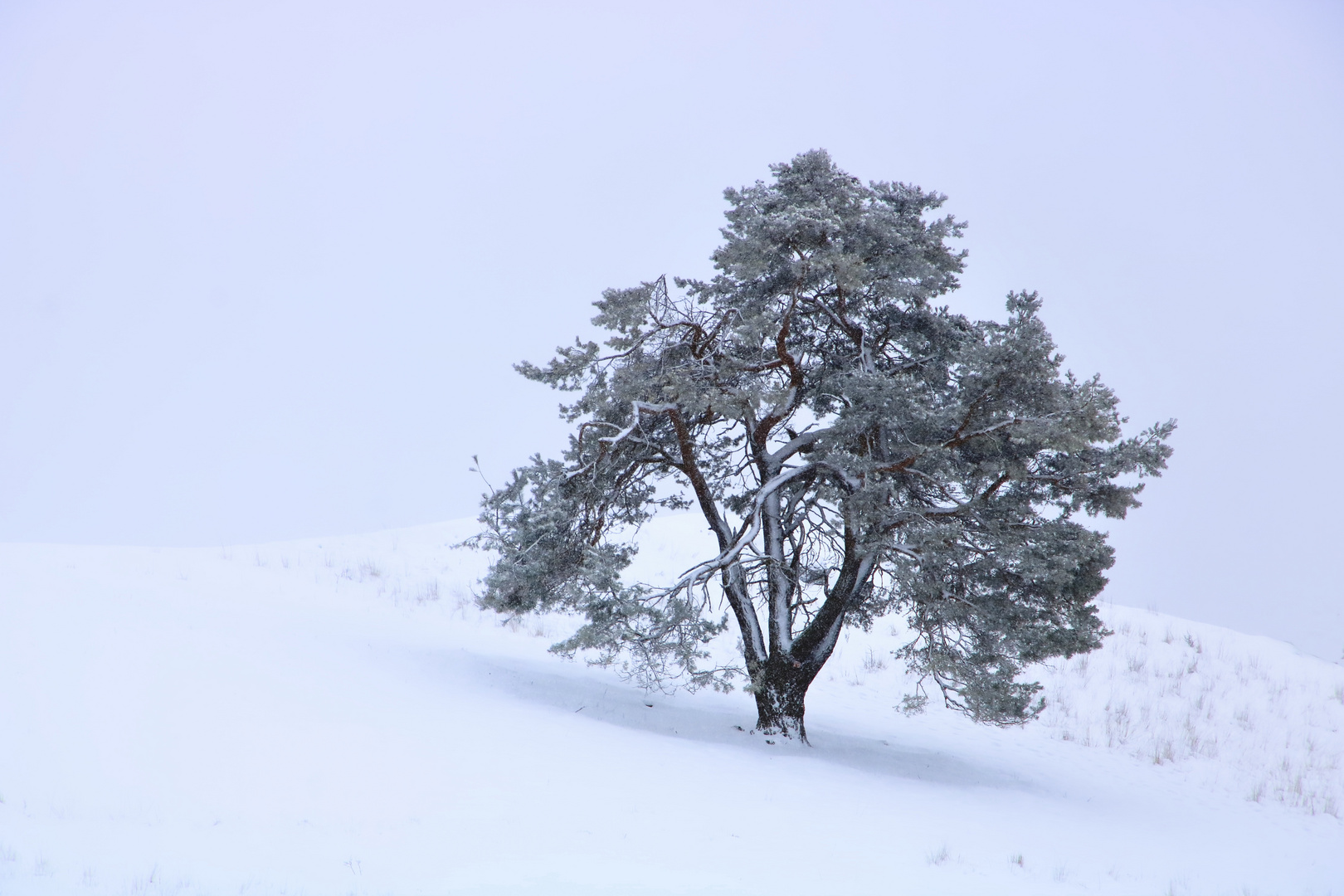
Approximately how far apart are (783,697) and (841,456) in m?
3.20

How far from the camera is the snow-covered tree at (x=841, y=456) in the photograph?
9.22 m

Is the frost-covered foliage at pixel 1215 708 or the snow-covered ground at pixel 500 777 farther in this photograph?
the frost-covered foliage at pixel 1215 708

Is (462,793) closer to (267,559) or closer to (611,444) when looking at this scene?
(611,444)

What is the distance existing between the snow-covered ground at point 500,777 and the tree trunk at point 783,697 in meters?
0.29

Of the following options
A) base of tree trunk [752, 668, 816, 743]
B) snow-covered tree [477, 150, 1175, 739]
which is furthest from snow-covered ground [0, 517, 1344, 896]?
snow-covered tree [477, 150, 1175, 739]

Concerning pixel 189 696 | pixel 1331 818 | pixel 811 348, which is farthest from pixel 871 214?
pixel 1331 818

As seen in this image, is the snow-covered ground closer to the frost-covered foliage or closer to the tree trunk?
the frost-covered foliage

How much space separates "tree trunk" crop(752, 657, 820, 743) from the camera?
433 inches

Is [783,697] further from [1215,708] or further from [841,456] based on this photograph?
[1215,708]

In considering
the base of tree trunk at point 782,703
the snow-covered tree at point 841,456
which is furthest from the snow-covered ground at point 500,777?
the snow-covered tree at point 841,456

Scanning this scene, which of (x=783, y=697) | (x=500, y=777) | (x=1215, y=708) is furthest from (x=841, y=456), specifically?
(x=1215, y=708)

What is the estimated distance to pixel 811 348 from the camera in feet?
36.6

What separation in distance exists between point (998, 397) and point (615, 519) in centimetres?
505

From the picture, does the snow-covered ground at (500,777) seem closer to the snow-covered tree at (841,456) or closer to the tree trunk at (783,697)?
the tree trunk at (783,697)
